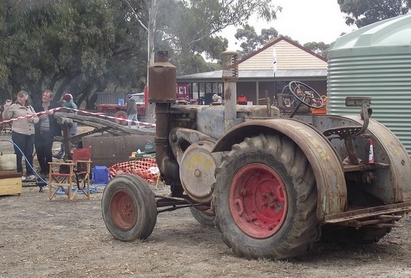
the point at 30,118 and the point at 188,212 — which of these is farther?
the point at 30,118

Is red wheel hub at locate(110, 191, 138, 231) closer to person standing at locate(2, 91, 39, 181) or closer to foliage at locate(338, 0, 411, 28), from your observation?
person standing at locate(2, 91, 39, 181)

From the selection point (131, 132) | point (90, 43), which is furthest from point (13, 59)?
point (131, 132)

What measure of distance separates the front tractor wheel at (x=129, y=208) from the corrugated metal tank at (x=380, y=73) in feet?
12.7

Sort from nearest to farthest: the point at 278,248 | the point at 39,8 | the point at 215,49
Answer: the point at 278,248, the point at 39,8, the point at 215,49

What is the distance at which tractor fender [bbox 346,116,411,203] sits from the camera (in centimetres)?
628

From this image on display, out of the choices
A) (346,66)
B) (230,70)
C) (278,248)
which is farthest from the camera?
(346,66)

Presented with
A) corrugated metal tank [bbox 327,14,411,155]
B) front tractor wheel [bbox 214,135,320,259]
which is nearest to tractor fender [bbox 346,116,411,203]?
front tractor wheel [bbox 214,135,320,259]

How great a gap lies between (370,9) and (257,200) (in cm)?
5195

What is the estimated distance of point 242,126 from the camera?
6285mm

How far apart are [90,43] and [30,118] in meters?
21.8

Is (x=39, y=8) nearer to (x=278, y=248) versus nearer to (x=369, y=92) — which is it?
(x=369, y=92)

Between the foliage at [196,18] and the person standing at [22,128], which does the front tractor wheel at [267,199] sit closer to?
the person standing at [22,128]

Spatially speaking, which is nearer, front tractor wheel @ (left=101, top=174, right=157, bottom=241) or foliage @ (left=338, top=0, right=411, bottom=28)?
front tractor wheel @ (left=101, top=174, right=157, bottom=241)

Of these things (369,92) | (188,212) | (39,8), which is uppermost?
(39,8)
